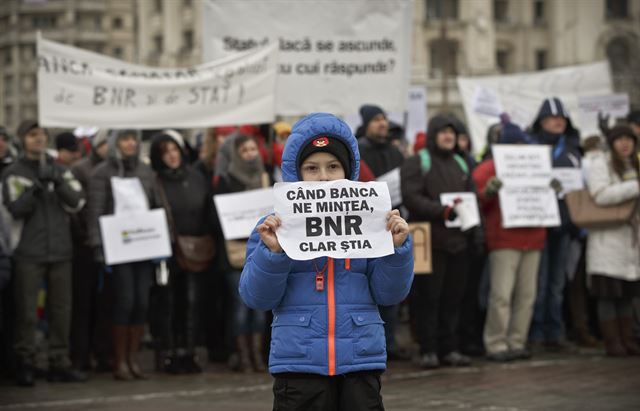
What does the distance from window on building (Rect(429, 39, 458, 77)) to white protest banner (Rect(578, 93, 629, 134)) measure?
67.2m

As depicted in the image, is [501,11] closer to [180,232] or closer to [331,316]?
[180,232]

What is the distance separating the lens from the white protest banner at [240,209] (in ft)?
34.3

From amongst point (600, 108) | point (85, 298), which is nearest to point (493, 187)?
point (85, 298)

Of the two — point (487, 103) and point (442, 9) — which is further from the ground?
point (442, 9)

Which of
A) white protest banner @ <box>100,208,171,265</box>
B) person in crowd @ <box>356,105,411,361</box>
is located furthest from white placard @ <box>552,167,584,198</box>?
white protest banner @ <box>100,208,171,265</box>

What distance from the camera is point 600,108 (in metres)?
15.1

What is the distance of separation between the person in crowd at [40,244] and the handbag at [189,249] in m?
0.76

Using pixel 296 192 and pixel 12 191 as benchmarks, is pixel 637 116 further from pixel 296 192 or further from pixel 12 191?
pixel 296 192

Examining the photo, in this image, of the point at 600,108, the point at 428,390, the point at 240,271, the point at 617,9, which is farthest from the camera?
the point at 617,9

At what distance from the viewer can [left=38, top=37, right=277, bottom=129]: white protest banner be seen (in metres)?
10.4

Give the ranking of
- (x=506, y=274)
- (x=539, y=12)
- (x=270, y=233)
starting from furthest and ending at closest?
(x=539, y=12) → (x=506, y=274) → (x=270, y=233)

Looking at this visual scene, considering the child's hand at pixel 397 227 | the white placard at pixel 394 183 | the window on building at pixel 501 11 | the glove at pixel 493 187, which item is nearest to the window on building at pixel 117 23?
the window on building at pixel 501 11

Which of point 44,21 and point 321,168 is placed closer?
point 321,168

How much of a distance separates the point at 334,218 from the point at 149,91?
18.7 feet
